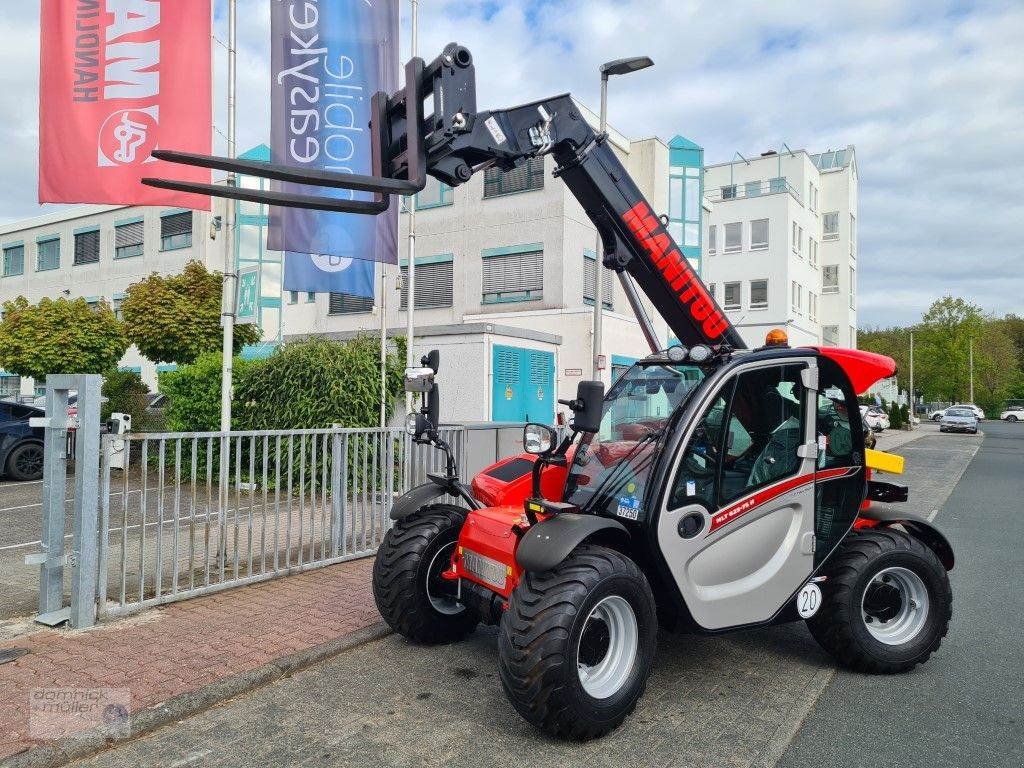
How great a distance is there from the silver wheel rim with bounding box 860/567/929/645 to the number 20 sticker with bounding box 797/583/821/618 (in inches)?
12.9

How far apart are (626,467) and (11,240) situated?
4073 cm

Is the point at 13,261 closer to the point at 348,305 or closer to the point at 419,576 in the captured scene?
the point at 348,305

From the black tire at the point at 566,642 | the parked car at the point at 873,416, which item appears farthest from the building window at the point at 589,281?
the black tire at the point at 566,642

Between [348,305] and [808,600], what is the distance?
21236mm

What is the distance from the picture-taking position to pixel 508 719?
3.83 meters

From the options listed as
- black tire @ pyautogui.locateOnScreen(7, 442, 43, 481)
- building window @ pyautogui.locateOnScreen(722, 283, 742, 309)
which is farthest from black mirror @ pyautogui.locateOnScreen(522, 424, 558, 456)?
building window @ pyautogui.locateOnScreen(722, 283, 742, 309)

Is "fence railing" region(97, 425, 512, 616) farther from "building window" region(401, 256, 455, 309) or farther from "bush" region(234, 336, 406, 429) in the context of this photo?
"building window" region(401, 256, 455, 309)

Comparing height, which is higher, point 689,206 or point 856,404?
point 689,206

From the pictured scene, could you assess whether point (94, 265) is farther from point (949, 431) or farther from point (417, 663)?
point (949, 431)

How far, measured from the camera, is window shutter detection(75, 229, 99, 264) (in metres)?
32.1

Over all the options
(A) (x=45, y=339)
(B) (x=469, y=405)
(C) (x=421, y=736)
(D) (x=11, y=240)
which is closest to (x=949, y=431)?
(B) (x=469, y=405)

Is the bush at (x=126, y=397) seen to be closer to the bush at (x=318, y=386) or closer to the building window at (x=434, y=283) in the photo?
the bush at (x=318, y=386)

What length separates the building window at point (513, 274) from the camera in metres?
20.6

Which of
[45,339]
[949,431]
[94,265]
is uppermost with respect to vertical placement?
[94,265]
